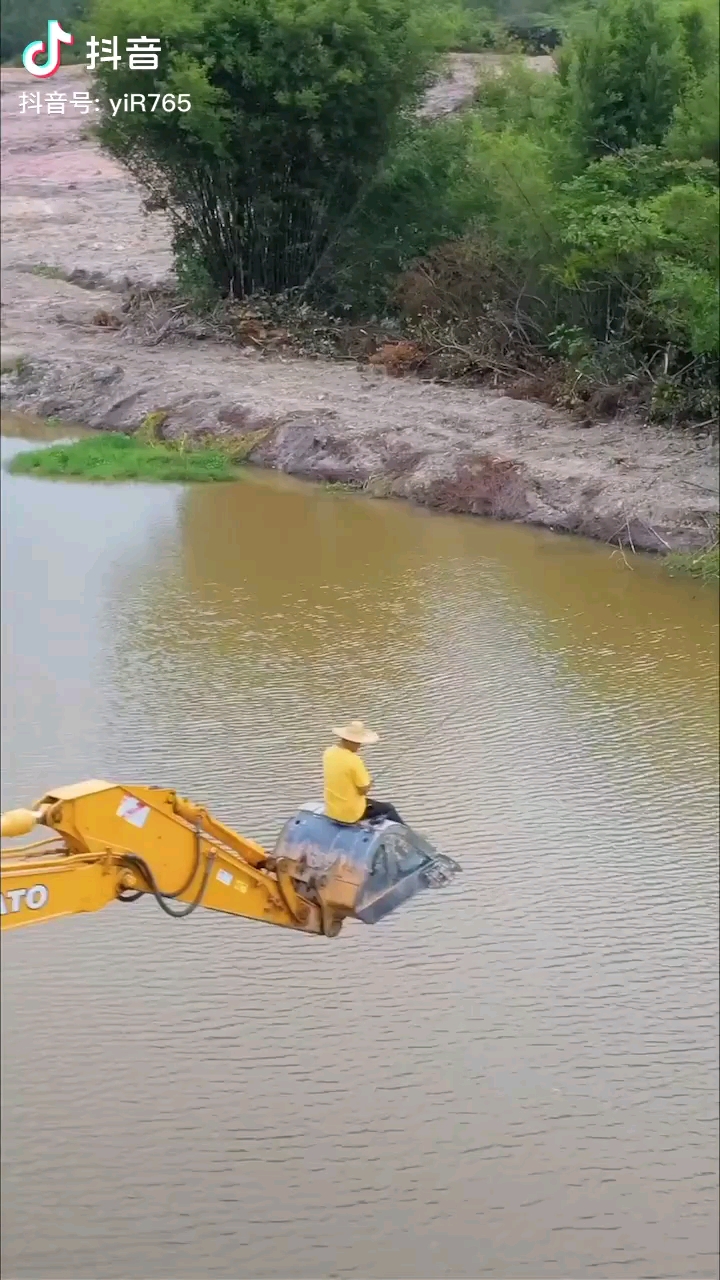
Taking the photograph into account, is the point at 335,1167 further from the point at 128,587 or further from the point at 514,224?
the point at 514,224

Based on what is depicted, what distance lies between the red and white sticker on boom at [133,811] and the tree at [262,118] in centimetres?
1094

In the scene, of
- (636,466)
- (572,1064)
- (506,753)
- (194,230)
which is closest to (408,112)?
(194,230)

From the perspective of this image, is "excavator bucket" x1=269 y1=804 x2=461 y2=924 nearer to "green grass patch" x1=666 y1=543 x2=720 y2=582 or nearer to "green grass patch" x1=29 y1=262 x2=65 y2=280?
"green grass patch" x1=666 y1=543 x2=720 y2=582

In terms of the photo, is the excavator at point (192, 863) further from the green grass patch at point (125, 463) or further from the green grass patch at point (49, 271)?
the green grass patch at point (49, 271)

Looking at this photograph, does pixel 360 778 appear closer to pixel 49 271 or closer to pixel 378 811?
pixel 378 811

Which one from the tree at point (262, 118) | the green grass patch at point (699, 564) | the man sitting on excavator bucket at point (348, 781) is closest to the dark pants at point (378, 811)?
the man sitting on excavator bucket at point (348, 781)

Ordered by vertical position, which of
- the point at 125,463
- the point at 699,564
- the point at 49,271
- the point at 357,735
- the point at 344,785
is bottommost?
the point at 49,271

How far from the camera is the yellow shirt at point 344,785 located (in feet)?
12.6

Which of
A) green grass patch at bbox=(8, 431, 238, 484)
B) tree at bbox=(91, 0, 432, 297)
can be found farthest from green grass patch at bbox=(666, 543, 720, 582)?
tree at bbox=(91, 0, 432, 297)

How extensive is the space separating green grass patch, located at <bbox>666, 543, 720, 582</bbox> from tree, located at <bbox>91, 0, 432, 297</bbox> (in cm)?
627

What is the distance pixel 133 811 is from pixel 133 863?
116 millimetres

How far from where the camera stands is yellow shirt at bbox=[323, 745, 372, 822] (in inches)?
151

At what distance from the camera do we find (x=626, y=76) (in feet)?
37.4

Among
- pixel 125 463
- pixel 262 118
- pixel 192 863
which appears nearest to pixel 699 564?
pixel 125 463
